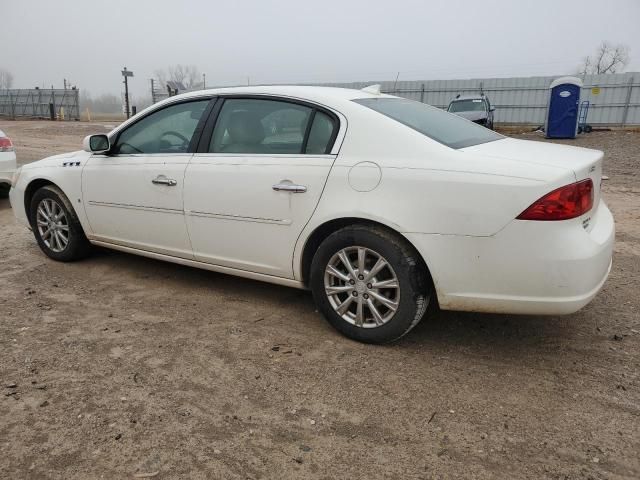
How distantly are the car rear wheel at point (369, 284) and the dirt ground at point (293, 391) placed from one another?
0.16 m

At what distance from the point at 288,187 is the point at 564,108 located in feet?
59.4

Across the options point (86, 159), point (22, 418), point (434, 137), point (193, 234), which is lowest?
point (22, 418)

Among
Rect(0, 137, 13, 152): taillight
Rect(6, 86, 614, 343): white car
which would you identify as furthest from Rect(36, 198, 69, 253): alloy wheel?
Rect(0, 137, 13, 152): taillight

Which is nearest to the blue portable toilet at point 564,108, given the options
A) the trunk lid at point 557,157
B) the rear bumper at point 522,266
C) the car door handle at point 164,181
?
the trunk lid at point 557,157

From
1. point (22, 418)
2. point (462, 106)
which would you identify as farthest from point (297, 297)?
point (462, 106)

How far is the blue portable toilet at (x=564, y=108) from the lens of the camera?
728 inches

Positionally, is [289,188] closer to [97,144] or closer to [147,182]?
[147,182]

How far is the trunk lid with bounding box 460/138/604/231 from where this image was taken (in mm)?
2836

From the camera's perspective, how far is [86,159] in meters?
4.54

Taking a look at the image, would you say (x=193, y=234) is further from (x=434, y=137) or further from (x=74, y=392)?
(x=434, y=137)

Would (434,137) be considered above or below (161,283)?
above

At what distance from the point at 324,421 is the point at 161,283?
2374 millimetres

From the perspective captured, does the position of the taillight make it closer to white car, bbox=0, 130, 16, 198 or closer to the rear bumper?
white car, bbox=0, 130, 16, 198

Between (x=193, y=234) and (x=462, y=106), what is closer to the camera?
(x=193, y=234)
